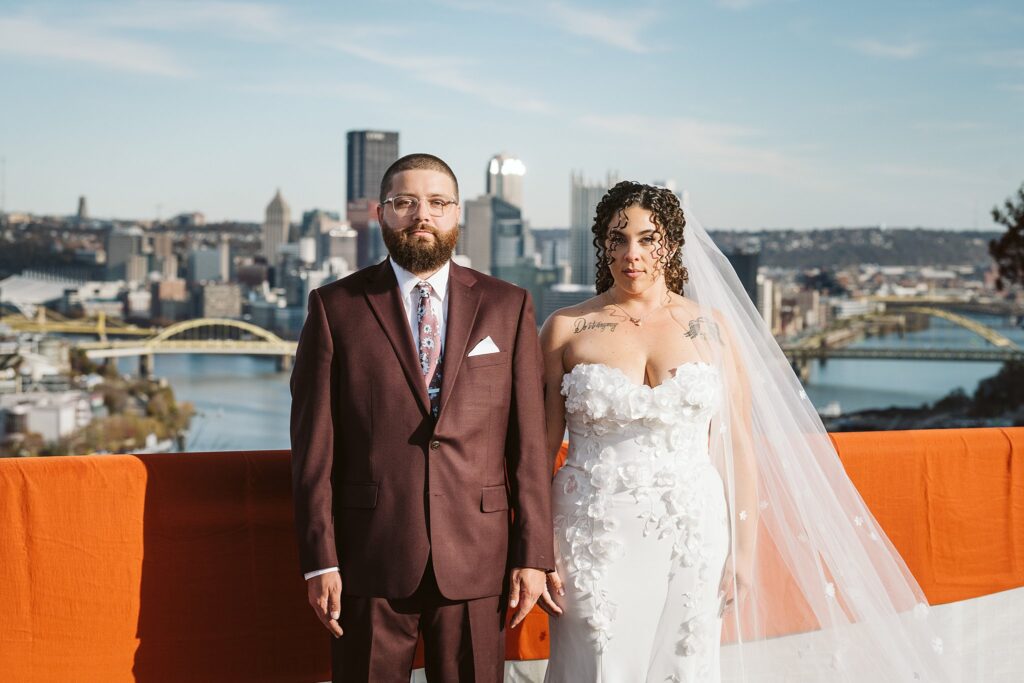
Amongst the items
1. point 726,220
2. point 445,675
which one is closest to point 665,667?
point 445,675

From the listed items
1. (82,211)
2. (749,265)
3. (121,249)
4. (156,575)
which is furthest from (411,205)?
(82,211)

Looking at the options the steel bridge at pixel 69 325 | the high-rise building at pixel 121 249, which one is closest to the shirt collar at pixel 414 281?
the steel bridge at pixel 69 325

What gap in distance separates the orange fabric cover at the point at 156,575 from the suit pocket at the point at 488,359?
2.34 feet

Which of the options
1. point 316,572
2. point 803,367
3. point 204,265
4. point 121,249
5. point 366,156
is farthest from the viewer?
point 366,156

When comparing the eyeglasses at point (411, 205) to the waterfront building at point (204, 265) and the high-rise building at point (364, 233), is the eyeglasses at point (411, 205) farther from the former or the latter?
the high-rise building at point (364, 233)

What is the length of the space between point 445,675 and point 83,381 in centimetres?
7488

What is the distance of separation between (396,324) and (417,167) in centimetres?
36

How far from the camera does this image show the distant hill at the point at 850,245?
71.5 m

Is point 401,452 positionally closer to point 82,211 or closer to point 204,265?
point 204,265

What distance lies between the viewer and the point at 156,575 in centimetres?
255

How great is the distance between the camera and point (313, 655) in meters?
2.73

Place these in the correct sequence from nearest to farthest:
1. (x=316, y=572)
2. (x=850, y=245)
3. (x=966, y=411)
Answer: (x=316, y=572), (x=966, y=411), (x=850, y=245)

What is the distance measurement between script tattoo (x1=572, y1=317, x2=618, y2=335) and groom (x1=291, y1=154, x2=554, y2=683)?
1.11 ft

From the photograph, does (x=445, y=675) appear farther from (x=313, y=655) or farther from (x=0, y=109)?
(x=0, y=109)
